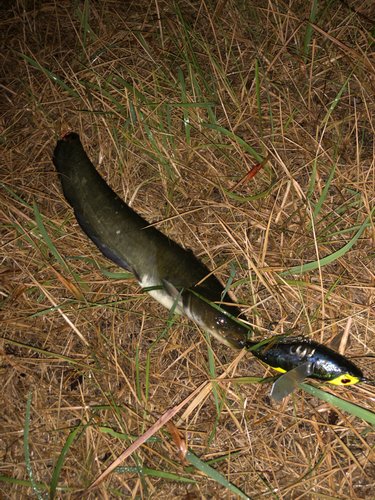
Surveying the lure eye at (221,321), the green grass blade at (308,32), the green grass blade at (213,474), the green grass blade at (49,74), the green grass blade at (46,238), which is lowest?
the green grass blade at (213,474)

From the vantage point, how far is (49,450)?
91.3 inches

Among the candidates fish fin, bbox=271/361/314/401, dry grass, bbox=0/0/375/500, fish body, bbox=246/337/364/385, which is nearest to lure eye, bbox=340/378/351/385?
fish body, bbox=246/337/364/385

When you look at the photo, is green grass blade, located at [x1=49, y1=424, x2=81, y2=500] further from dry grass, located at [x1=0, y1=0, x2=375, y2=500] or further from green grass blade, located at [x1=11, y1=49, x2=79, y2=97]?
green grass blade, located at [x1=11, y1=49, x2=79, y2=97]

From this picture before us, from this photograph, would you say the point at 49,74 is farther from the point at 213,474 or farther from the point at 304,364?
the point at 213,474

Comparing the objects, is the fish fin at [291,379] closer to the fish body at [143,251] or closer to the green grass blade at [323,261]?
the fish body at [143,251]

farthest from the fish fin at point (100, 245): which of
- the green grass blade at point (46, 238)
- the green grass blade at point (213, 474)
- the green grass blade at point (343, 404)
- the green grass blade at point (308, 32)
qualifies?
the green grass blade at point (308, 32)

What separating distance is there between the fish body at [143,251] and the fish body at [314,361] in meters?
0.22

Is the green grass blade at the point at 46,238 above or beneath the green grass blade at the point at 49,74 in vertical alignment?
beneath

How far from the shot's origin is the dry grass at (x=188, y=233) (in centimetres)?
223

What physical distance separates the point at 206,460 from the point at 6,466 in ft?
4.88

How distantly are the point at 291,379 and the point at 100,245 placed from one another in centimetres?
158

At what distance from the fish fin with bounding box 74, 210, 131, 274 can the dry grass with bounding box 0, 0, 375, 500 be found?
0.15m

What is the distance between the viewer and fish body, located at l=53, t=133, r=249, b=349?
2051 millimetres

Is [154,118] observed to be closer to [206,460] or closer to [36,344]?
[36,344]
